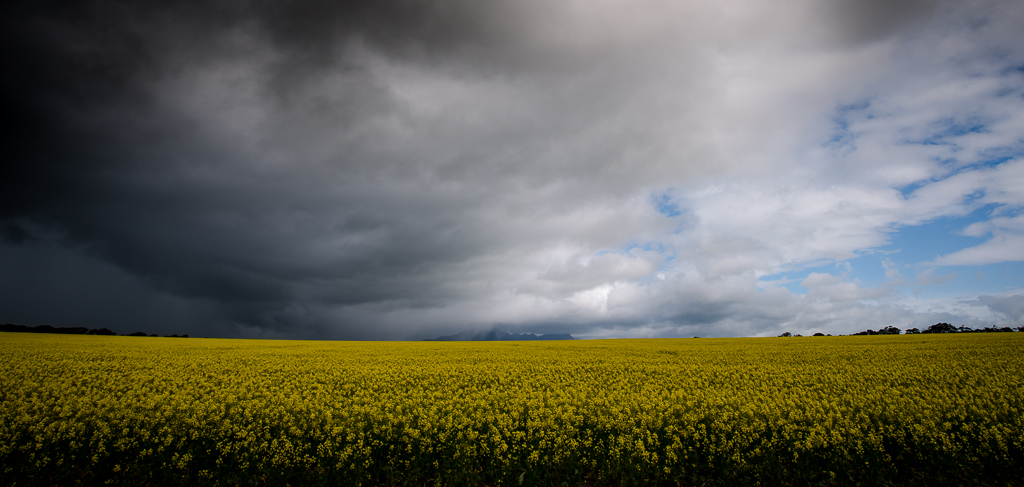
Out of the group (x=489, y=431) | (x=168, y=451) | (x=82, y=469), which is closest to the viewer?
(x=82, y=469)

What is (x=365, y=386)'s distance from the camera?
1681 centimetres

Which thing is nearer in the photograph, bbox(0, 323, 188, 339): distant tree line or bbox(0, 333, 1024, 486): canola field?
bbox(0, 333, 1024, 486): canola field

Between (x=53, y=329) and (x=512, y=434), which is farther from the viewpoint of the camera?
(x=53, y=329)

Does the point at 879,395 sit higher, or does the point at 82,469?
the point at 879,395

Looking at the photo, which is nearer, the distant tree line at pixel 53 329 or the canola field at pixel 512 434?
the canola field at pixel 512 434

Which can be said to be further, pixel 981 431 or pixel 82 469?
pixel 981 431

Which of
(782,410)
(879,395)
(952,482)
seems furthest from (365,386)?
(879,395)

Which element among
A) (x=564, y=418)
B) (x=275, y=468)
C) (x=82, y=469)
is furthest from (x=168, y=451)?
(x=564, y=418)

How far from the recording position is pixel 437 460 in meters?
9.44

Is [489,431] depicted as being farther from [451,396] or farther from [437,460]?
[451,396]

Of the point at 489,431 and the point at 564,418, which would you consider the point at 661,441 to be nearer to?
the point at 564,418

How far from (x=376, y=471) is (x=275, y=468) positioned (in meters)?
2.37

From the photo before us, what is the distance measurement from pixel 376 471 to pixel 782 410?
40.1ft

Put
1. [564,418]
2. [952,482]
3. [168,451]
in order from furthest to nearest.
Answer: [564,418]
[168,451]
[952,482]
